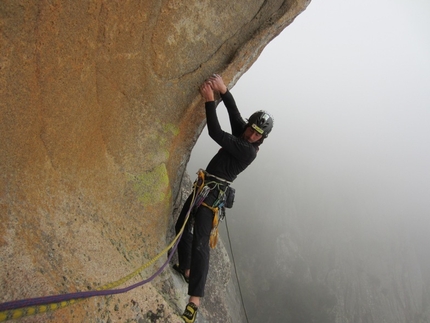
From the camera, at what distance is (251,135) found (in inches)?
133

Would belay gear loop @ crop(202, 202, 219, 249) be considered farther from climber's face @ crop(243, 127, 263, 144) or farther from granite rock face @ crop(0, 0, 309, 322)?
climber's face @ crop(243, 127, 263, 144)

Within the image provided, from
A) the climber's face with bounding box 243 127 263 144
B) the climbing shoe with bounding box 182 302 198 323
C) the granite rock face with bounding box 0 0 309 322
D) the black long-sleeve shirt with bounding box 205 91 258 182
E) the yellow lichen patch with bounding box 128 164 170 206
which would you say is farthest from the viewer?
the climber's face with bounding box 243 127 263 144

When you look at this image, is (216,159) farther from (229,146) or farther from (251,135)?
(251,135)

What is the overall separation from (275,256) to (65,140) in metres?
29.9

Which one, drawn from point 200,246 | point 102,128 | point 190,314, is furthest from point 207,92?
point 190,314

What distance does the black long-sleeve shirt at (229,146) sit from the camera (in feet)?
10.1

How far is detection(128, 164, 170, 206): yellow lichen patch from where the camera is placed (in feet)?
10.6

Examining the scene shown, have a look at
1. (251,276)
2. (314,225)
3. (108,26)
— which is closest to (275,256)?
(251,276)

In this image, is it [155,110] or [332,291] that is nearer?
[155,110]

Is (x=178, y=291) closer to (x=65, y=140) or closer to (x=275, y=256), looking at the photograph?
(x=65, y=140)

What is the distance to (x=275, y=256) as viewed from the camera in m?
29.7

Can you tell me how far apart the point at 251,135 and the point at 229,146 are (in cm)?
33

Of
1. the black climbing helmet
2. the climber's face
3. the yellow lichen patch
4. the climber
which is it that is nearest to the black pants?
the climber

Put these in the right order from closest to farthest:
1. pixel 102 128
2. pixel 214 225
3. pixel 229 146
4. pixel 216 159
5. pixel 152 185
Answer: pixel 102 128, pixel 229 146, pixel 152 185, pixel 214 225, pixel 216 159
